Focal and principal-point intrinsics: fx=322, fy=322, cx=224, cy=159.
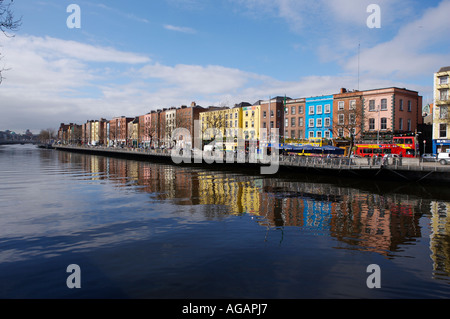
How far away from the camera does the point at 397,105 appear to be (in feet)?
196

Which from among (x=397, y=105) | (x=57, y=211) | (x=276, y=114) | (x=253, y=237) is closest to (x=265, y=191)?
(x=253, y=237)

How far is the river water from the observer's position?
32.7 ft

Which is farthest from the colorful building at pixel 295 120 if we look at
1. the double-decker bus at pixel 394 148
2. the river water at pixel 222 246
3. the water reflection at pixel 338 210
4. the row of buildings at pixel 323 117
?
the river water at pixel 222 246

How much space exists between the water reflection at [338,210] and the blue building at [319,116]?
3661 centimetres

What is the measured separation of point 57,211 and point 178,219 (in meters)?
8.17

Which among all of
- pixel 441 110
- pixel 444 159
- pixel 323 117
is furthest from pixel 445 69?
pixel 444 159

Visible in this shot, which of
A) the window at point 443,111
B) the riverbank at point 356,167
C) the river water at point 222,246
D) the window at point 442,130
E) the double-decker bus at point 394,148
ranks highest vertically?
the window at point 443,111

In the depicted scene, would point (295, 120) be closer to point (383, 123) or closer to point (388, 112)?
point (383, 123)

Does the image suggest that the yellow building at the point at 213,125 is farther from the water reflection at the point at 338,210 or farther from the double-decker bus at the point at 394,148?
the water reflection at the point at 338,210

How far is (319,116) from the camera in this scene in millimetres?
70688

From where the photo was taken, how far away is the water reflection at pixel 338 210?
1492cm

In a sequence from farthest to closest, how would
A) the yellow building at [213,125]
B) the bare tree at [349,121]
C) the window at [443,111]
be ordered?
1. the yellow building at [213,125]
2. the bare tree at [349,121]
3. the window at [443,111]

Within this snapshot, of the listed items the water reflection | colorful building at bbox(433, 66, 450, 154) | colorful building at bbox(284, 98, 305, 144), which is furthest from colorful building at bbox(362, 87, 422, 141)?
the water reflection

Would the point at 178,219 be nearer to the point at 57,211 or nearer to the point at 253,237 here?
the point at 253,237
